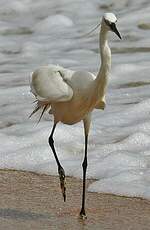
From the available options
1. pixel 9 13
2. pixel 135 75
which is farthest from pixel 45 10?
pixel 135 75

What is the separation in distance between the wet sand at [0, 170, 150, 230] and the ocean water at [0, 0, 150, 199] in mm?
195

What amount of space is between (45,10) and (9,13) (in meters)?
0.57

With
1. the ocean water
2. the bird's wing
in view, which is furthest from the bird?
the ocean water

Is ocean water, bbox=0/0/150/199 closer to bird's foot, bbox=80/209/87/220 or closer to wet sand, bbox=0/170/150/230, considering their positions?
wet sand, bbox=0/170/150/230

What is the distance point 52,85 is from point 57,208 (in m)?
0.77

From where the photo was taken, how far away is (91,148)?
20.5 feet

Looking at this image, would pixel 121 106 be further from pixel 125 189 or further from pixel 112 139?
pixel 125 189

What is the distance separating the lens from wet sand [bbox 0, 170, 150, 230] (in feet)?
14.9

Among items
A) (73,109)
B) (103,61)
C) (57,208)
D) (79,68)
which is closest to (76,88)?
(73,109)

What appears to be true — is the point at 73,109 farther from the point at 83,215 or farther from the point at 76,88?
the point at 83,215

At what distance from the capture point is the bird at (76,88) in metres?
4.67

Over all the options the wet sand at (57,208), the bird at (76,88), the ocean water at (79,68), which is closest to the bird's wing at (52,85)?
the bird at (76,88)

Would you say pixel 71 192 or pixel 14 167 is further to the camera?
pixel 14 167

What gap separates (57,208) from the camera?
488 centimetres
